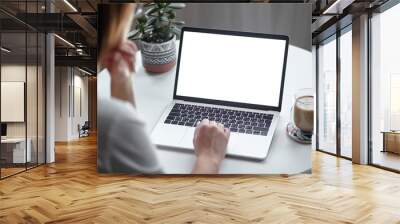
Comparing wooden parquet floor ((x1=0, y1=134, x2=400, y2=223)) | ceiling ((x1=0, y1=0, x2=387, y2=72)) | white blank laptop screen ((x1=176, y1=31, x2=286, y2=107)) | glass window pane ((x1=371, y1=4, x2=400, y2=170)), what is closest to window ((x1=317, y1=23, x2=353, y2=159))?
ceiling ((x1=0, y1=0, x2=387, y2=72))

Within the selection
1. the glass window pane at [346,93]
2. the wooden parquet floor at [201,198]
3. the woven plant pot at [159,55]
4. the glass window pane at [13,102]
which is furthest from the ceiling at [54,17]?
the wooden parquet floor at [201,198]

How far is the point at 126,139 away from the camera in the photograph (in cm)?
Result: 615

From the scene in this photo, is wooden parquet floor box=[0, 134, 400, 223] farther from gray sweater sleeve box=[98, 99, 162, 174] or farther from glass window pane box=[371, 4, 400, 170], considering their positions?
glass window pane box=[371, 4, 400, 170]

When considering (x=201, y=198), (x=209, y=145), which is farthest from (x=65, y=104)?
(x=201, y=198)

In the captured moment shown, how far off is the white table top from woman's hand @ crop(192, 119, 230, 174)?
114 mm

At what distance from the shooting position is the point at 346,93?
8.75 m

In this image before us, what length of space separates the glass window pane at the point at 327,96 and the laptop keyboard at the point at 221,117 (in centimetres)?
427

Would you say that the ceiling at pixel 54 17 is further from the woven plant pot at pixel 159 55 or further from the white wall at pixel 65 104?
the white wall at pixel 65 104

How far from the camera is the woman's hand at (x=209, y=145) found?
6039mm

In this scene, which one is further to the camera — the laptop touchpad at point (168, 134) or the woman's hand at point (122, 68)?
the woman's hand at point (122, 68)

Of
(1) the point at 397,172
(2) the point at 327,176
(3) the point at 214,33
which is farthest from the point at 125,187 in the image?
(1) the point at 397,172

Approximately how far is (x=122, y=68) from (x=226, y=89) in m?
1.68

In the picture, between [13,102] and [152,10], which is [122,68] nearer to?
[152,10]

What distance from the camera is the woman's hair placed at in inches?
242
